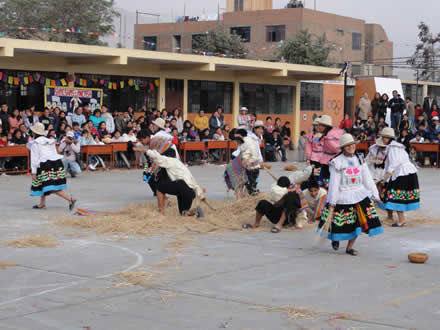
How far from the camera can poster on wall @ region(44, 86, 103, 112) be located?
78.8ft

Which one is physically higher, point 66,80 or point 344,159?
point 66,80

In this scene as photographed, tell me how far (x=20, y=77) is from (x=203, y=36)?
3519cm

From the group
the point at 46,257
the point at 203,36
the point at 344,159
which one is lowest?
the point at 46,257

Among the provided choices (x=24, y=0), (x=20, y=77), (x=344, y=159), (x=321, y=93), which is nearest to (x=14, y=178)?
(x=20, y=77)

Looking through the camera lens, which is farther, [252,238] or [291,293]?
[252,238]

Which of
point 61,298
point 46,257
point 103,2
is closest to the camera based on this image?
point 61,298

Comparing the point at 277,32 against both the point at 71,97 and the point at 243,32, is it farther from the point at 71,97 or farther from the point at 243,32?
the point at 71,97

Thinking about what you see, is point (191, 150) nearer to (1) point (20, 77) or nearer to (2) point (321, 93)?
(1) point (20, 77)

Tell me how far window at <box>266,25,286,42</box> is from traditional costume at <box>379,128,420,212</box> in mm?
45652

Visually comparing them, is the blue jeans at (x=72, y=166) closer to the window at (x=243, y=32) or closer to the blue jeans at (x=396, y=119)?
the blue jeans at (x=396, y=119)

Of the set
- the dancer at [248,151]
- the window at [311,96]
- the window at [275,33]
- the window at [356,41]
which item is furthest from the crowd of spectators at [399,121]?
the window at [356,41]

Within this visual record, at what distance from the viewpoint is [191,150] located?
24.3 metres

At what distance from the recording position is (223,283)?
730cm

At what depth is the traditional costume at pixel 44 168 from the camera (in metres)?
12.8
